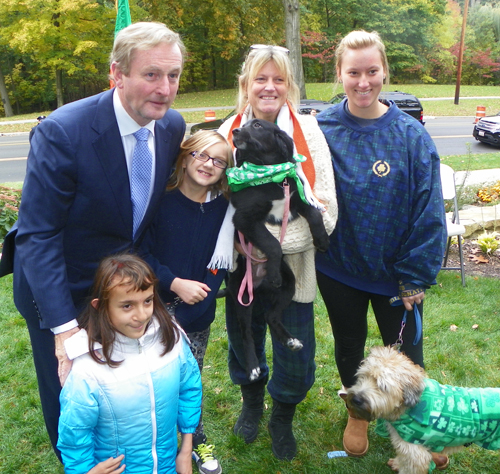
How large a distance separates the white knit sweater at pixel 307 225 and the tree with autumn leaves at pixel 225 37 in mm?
17359

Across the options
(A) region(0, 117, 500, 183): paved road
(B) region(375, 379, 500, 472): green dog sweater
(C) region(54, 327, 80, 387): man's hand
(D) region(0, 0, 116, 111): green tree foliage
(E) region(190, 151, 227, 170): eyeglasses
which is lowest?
(A) region(0, 117, 500, 183): paved road

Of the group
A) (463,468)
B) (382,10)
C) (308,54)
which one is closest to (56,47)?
(308,54)

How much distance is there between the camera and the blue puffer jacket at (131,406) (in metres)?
1.89

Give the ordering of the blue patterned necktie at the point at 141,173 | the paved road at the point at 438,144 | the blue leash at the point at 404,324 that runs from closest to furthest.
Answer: the blue patterned necktie at the point at 141,173
the blue leash at the point at 404,324
the paved road at the point at 438,144

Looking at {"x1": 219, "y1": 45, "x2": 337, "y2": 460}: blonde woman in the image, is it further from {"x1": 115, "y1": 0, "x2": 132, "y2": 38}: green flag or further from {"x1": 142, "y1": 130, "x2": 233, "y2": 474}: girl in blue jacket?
{"x1": 115, "y1": 0, "x2": 132, "y2": 38}: green flag

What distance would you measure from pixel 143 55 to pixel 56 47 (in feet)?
84.0

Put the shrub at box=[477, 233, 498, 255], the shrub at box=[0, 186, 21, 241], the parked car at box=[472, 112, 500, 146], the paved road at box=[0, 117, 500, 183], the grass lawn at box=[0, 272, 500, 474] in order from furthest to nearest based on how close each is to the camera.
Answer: the parked car at box=[472, 112, 500, 146] < the paved road at box=[0, 117, 500, 183] < the shrub at box=[477, 233, 498, 255] < the shrub at box=[0, 186, 21, 241] < the grass lawn at box=[0, 272, 500, 474]

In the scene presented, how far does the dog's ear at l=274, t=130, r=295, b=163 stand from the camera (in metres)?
2.29

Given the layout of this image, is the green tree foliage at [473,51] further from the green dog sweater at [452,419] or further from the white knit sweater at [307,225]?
the green dog sweater at [452,419]

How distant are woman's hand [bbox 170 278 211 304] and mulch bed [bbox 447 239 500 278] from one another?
4354mm

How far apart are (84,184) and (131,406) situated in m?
0.97

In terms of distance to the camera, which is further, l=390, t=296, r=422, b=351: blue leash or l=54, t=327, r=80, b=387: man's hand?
l=390, t=296, r=422, b=351: blue leash

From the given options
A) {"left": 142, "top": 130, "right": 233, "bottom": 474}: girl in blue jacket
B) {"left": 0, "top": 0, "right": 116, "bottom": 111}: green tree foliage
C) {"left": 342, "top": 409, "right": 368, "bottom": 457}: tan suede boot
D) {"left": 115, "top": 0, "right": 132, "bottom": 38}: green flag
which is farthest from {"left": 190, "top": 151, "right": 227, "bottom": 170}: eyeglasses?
{"left": 0, "top": 0, "right": 116, "bottom": 111}: green tree foliage

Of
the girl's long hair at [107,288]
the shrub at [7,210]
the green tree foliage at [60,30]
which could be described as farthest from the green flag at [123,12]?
the green tree foliage at [60,30]
